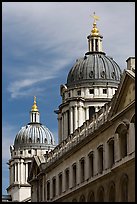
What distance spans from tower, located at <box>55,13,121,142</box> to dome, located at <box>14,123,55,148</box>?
1741 inches

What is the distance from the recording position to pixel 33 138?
513 ft

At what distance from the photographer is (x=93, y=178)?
59.1 metres

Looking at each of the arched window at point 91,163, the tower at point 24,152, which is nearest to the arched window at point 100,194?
the arched window at point 91,163

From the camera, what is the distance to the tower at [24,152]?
15338cm

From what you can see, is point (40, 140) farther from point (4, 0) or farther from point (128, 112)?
point (4, 0)

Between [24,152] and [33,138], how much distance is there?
3.94 m

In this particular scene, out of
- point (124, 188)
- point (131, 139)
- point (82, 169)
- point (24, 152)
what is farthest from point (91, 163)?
point (24, 152)

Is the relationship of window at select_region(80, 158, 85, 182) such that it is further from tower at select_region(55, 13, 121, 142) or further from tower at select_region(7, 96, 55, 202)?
tower at select_region(7, 96, 55, 202)

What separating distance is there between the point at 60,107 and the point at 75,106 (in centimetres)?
384

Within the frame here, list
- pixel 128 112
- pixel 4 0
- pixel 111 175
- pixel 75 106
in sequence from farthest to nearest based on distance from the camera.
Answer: pixel 75 106
pixel 111 175
pixel 128 112
pixel 4 0

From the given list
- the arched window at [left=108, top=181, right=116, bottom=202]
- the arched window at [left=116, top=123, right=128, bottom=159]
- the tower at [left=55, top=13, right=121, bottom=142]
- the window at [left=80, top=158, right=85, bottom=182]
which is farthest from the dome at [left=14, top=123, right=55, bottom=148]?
the arched window at [left=116, top=123, right=128, bottom=159]

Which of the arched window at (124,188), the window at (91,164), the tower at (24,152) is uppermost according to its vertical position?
the tower at (24,152)

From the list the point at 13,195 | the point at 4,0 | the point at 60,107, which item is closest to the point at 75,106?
the point at 60,107

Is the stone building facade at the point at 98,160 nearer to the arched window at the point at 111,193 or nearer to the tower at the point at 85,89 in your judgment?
the arched window at the point at 111,193
